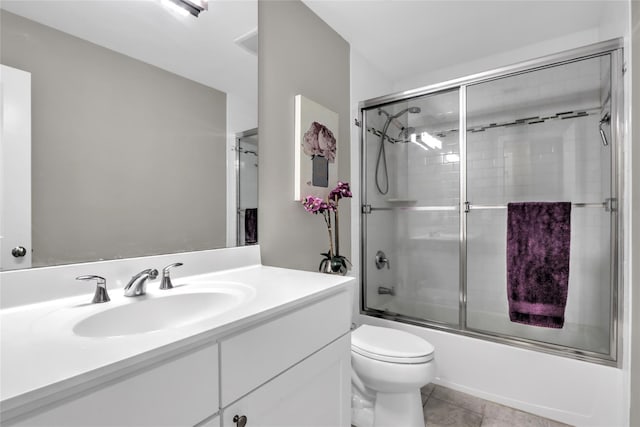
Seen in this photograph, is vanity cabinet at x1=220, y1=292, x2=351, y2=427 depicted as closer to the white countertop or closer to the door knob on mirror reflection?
the white countertop

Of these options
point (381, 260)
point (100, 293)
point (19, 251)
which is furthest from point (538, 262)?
point (19, 251)

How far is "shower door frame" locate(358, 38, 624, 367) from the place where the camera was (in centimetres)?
146

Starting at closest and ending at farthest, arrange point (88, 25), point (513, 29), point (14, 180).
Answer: point (14, 180) → point (88, 25) → point (513, 29)

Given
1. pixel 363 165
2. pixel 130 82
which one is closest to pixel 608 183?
pixel 363 165

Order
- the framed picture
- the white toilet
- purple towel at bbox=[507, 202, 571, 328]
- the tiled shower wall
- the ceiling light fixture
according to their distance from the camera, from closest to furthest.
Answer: the ceiling light fixture < the white toilet < the framed picture < purple towel at bbox=[507, 202, 571, 328] < the tiled shower wall

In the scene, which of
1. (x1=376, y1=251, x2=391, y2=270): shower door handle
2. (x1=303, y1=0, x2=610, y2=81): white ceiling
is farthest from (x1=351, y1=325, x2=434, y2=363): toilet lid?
(x1=303, y1=0, x2=610, y2=81): white ceiling

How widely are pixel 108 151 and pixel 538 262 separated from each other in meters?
2.17

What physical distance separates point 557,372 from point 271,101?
80.5 inches

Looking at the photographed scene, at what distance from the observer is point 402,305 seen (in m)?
2.29

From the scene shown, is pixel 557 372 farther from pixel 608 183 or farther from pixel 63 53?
pixel 63 53

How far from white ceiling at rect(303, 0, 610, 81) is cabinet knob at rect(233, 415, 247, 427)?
1.95m

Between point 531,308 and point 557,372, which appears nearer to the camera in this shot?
point 557,372

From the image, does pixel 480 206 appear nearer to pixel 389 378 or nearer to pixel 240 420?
pixel 389 378

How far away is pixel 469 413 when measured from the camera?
161 cm
